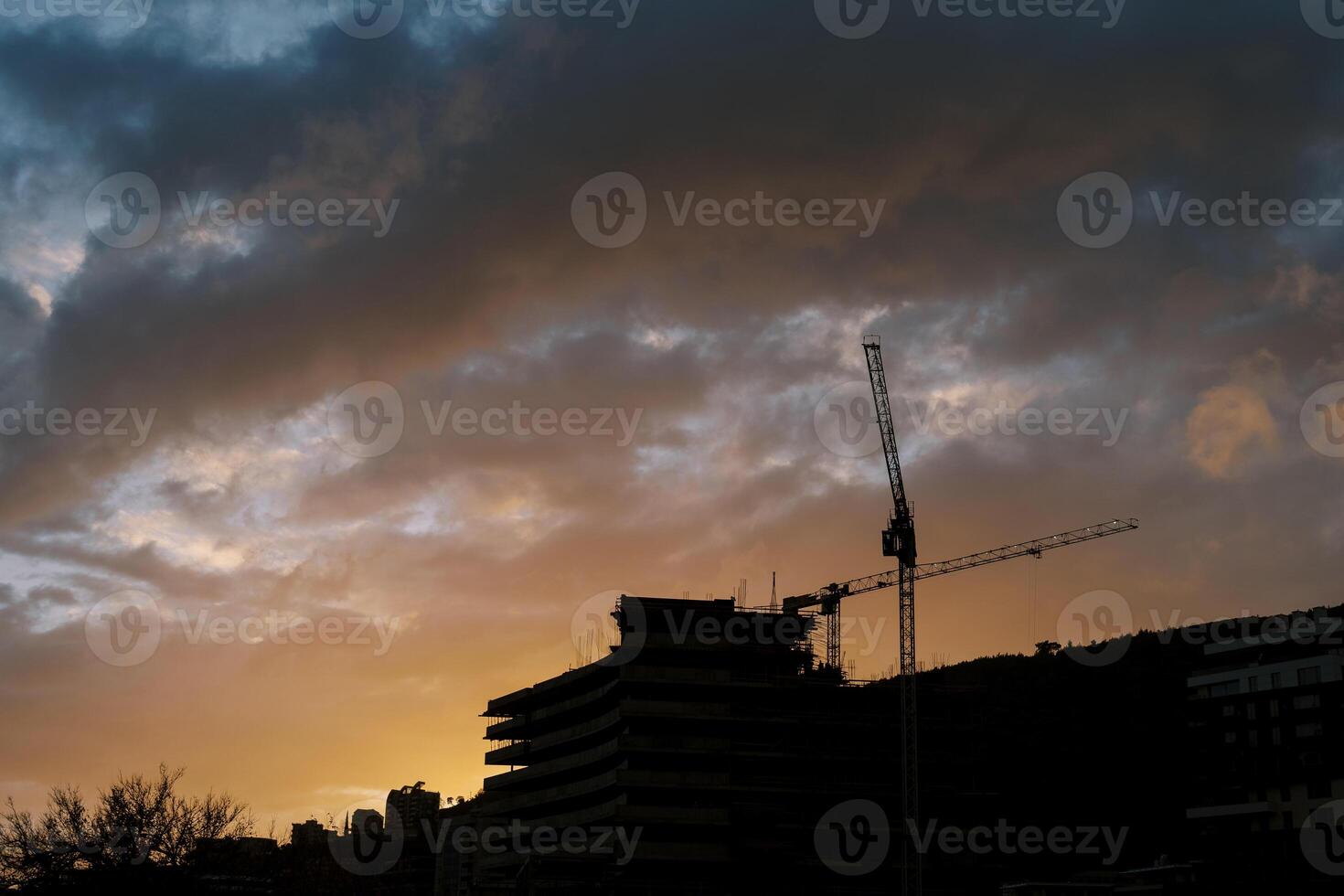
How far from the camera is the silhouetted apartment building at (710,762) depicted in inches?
4985

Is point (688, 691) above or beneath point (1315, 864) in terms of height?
above

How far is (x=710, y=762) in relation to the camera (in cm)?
13025

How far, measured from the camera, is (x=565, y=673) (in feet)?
478

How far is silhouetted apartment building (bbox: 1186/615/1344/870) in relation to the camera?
110312 mm

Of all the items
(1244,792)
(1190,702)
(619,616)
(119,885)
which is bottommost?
(119,885)

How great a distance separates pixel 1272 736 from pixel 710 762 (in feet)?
163

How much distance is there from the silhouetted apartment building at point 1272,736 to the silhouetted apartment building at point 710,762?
30.0m

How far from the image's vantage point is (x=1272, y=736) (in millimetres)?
114500

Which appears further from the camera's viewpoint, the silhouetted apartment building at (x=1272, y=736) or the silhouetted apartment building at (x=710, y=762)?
the silhouetted apartment building at (x=710, y=762)

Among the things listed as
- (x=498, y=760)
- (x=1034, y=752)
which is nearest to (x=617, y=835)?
(x=498, y=760)

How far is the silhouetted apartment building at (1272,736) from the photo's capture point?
4343 inches

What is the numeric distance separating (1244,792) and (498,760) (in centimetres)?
8018

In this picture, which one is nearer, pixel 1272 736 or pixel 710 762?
pixel 1272 736

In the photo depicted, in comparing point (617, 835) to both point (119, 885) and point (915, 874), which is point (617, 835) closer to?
point (915, 874)
